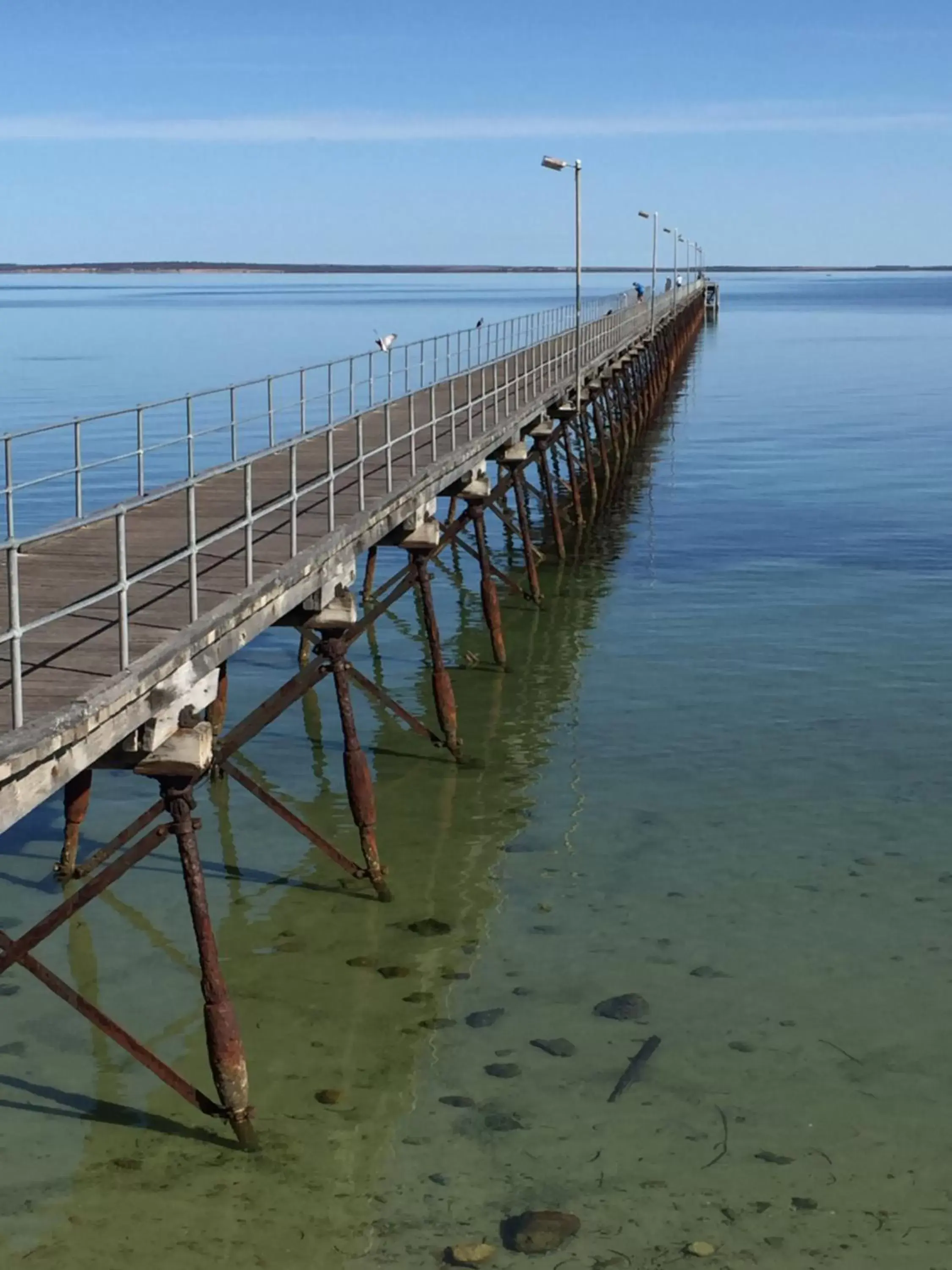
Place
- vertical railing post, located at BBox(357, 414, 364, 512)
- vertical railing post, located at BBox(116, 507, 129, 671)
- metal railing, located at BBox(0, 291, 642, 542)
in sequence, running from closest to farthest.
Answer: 1. vertical railing post, located at BBox(116, 507, 129, 671)
2. vertical railing post, located at BBox(357, 414, 364, 512)
3. metal railing, located at BBox(0, 291, 642, 542)

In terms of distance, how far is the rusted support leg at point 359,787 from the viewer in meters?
14.0

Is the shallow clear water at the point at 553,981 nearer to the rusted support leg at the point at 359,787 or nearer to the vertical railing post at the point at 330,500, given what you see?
the rusted support leg at the point at 359,787

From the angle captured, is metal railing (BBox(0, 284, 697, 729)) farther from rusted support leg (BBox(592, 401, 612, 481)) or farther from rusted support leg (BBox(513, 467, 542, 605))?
rusted support leg (BBox(592, 401, 612, 481))

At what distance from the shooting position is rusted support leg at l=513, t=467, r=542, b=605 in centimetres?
2608

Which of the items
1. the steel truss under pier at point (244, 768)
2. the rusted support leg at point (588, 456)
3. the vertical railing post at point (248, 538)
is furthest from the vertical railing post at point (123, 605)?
the rusted support leg at point (588, 456)

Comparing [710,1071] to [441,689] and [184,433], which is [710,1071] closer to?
A: [441,689]

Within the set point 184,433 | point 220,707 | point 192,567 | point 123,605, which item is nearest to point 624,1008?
point 192,567

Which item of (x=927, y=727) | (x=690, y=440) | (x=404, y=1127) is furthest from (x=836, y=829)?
(x=690, y=440)

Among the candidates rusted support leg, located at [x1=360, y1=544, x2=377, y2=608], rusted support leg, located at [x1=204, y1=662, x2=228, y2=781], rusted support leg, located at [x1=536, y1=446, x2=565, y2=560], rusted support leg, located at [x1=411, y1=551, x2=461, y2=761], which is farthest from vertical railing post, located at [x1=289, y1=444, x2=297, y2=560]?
rusted support leg, located at [x1=536, y1=446, x2=565, y2=560]

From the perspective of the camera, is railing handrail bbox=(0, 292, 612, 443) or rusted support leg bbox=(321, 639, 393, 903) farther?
railing handrail bbox=(0, 292, 612, 443)

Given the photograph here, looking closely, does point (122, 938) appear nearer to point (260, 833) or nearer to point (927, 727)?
point (260, 833)

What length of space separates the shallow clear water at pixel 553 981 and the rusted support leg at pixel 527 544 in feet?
9.00

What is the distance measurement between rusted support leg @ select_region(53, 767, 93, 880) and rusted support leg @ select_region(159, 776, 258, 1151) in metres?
3.78

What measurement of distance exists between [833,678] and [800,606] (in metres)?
5.14
